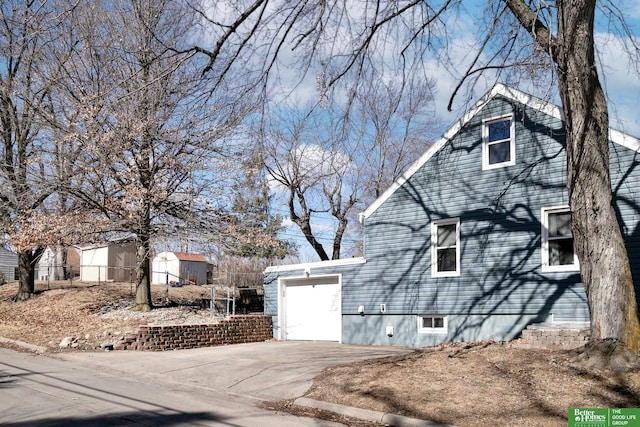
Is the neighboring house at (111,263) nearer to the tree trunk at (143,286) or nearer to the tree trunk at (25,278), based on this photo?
the tree trunk at (25,278)

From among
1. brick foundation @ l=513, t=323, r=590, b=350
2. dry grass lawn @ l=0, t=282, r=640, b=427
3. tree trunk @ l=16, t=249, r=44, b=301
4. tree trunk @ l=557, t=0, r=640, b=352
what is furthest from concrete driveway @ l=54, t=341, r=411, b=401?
tree trunk @ l=16, t=249, r=44, b=301

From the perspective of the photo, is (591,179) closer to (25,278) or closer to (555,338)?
(555,338)

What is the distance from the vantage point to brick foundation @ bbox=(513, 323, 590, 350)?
12.0 m

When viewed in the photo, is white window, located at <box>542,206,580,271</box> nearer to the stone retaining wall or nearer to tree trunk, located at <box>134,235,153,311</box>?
the stone retaining wall

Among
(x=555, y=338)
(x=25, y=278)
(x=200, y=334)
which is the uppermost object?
(x=25, y=278)

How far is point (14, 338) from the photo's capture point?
66.4 ft

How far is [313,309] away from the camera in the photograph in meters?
21.2

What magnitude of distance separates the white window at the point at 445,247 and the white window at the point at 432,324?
1.23m

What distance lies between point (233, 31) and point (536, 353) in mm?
7432

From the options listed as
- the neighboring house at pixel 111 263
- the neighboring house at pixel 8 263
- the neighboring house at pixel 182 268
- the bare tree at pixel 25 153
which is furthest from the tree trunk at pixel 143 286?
the neighboring house at pixel 182 268

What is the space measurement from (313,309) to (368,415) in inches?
466

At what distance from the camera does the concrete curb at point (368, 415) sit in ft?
28.6

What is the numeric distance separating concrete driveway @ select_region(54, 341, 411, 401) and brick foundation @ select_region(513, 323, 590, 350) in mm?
3868

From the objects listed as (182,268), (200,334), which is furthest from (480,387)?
(182,268)
